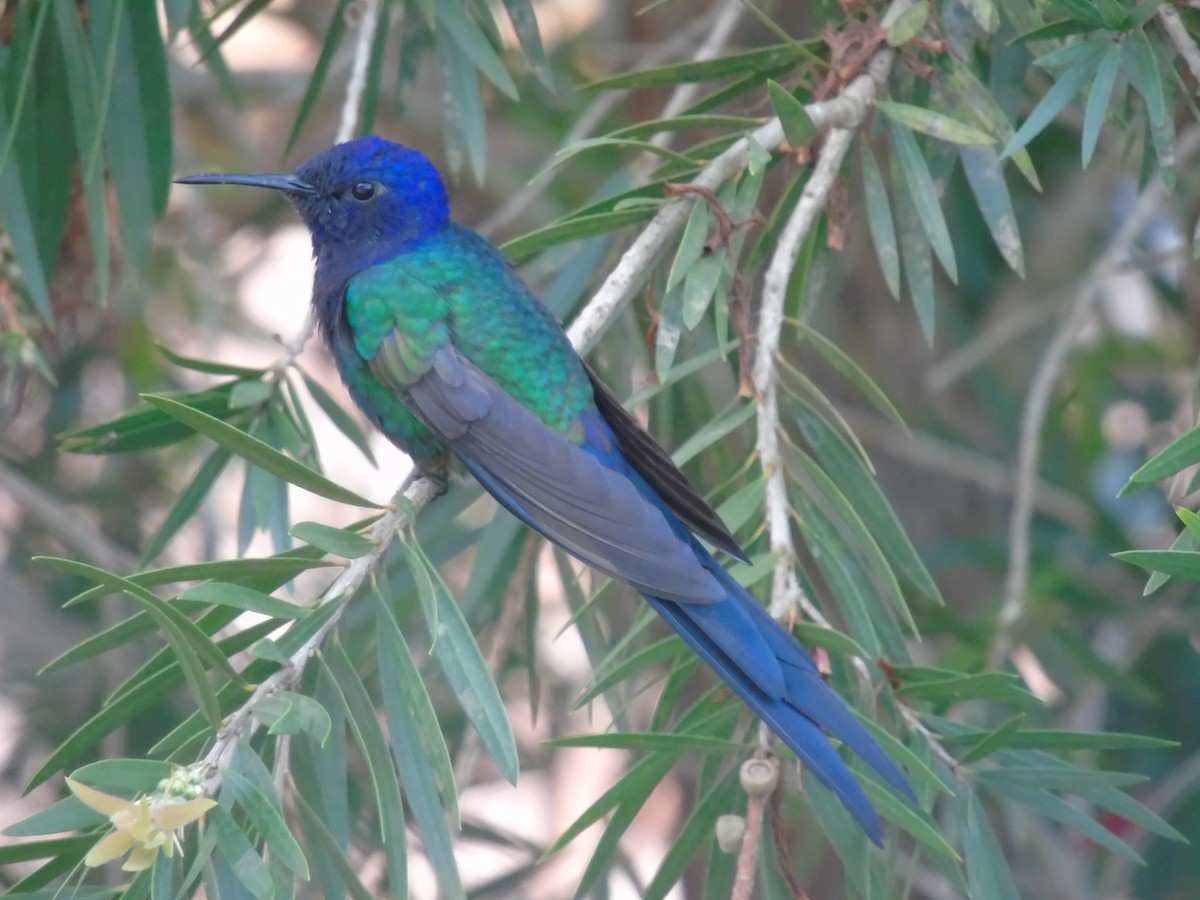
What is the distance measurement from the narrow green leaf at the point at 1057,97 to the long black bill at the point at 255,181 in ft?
4.07

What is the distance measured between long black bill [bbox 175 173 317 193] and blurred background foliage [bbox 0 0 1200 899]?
0.32 ft

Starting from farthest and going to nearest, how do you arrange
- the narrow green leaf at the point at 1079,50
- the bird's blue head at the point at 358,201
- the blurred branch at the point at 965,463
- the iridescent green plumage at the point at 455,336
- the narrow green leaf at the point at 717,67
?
the blurred branch at the point at 965,463
the bird's blue head at the point at 358,201
the iridescent green plumage at the point at 455,336
the narrow green leaf at the point at 717,67
the narrow green leaf at the point at 1079,50

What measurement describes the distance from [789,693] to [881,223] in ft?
2.48

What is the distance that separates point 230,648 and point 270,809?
0.34 m

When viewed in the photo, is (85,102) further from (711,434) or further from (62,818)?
(62,818)

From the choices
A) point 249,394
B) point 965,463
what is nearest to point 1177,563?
point 249,394

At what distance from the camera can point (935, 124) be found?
1895 mm

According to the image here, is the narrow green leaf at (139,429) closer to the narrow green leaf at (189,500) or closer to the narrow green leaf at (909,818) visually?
the narrow green leaf at (189,500)

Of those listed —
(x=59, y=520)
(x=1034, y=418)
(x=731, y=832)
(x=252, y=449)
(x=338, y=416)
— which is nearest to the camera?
(x=252, y=449)

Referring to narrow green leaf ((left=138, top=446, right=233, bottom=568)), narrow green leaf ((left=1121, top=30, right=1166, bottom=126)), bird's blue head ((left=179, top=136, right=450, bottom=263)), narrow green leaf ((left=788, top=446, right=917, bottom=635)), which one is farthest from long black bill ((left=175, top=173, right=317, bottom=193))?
narrow green leaf ((left=1121, top=30, right=1166, bottom=126))

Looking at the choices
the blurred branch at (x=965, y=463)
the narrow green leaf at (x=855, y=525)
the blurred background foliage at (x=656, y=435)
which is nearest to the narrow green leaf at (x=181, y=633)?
the blurred background foliage at (x=656, y=435)

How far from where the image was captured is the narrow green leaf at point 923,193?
1951mm

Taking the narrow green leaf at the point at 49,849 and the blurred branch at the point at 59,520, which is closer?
the narrow green leaf at the point at 49,849

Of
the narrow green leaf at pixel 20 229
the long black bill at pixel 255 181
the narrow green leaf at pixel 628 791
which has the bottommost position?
Result: the narrow green leaf at pixel 628 791
